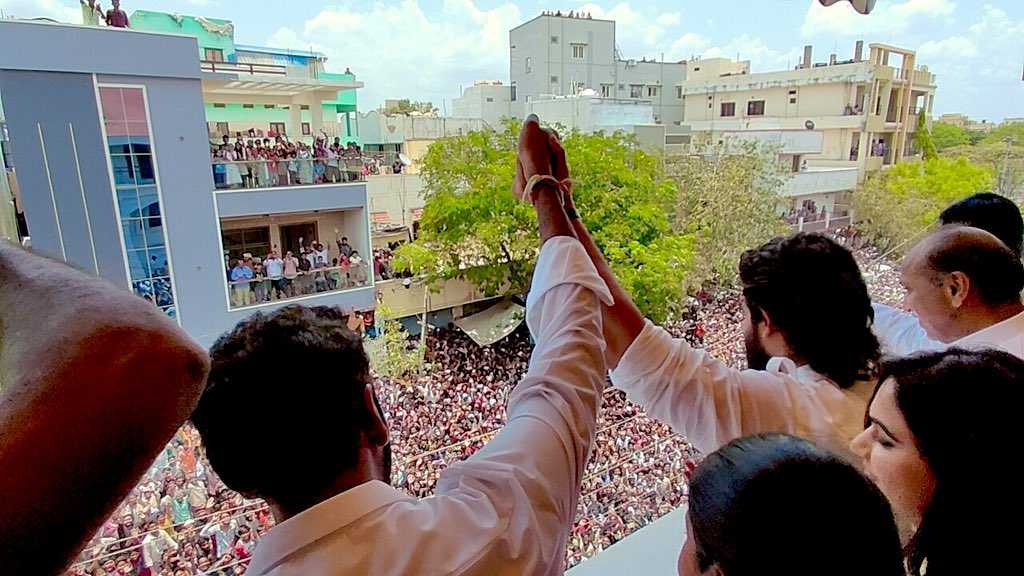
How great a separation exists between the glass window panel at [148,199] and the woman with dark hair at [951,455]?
1.28m

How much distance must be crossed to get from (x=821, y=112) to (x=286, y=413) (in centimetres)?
237

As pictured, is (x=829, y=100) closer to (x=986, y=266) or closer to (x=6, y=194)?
(x=986, y=266)

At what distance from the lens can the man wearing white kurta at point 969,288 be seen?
3.97ft

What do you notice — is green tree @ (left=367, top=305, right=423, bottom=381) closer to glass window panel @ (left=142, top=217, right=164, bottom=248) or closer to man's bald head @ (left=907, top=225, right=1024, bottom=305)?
A: glass window panel @ (left=142, top=217, right=164, bottom=248)

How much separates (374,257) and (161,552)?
871mm

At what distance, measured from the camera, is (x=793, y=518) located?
1.70 ft

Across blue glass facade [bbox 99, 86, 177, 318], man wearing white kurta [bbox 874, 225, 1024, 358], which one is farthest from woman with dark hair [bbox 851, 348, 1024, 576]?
blue glass facade [bbox 99, 86, 177, 318]

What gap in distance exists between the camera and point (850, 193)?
255 cm

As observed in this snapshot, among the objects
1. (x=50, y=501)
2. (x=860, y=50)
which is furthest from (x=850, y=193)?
(x=50, y=501)

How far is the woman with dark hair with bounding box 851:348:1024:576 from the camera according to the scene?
2.21 feet

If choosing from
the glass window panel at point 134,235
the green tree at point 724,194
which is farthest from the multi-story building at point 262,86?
the green tree at point 724,194

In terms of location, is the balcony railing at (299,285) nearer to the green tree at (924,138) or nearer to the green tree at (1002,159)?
the green tree at (924,138)

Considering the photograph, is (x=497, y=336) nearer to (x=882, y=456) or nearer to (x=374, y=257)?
(x=374, y=257)

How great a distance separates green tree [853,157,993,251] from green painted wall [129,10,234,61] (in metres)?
2.32
